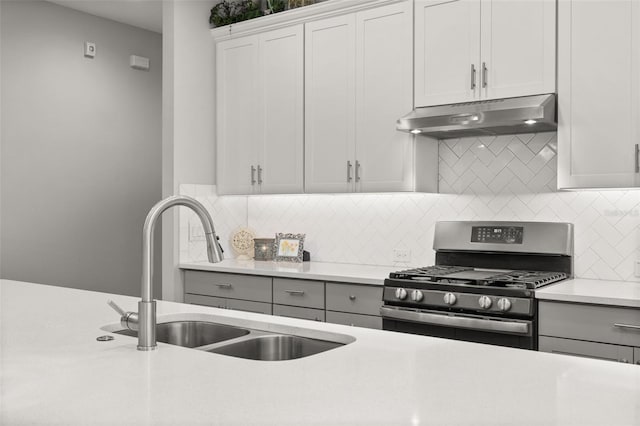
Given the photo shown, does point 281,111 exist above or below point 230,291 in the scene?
above

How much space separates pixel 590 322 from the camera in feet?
8.69

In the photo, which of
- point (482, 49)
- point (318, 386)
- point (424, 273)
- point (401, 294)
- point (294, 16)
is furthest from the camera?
point (294, 16)

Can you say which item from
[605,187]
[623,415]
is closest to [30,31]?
[605,187]

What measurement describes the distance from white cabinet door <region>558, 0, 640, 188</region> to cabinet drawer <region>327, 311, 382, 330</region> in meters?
1.19

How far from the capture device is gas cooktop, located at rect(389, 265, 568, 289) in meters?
2.89

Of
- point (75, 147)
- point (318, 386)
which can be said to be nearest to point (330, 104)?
point (75, 147)

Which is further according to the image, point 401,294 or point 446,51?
point 446,51

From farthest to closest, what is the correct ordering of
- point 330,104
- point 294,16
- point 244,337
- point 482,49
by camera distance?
point 294,16 < point 330,104 < point 482,49 < point 244,337

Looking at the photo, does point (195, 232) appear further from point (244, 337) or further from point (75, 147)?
point (244, 337)

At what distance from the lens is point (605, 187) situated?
294cm

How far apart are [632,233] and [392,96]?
1516 mm

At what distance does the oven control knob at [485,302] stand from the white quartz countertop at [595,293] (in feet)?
0.71

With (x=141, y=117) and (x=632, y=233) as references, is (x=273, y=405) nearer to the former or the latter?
(x=632, y=233)

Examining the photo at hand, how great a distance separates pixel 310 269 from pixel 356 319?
1.81 ft
